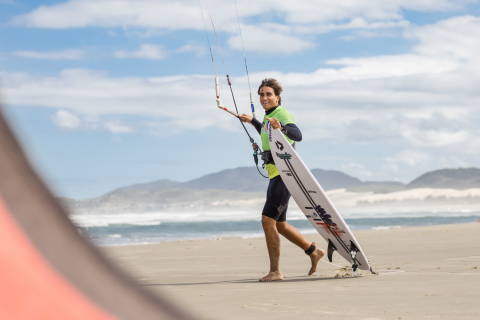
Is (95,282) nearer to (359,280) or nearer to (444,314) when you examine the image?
(444,314)

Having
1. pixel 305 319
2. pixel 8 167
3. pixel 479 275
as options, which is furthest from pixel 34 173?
pixel 479 275

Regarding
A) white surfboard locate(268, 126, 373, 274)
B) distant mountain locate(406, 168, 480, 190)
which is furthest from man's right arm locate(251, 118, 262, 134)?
distant mountain locate(406, 168, 480, 190)

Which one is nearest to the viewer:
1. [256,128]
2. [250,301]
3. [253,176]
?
[250,301]

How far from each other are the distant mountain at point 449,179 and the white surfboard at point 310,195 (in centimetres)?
9236

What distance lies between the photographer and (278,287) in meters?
3.81

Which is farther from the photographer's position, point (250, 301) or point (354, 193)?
point (354, 193)

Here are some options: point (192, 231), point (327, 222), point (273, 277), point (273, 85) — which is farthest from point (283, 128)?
point (192, 231)

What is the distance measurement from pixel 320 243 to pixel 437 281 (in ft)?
20.2

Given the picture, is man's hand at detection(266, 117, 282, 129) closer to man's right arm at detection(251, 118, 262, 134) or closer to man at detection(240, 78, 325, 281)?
man at detection(240, 78, 325, 281)

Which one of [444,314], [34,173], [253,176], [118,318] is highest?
[34,173]

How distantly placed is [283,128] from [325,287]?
1.42 meters

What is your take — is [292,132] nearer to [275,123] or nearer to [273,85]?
[275,123]

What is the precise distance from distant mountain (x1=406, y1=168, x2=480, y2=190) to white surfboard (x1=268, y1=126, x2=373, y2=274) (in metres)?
92.4

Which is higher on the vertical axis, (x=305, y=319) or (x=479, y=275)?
(x=305, y=319)
